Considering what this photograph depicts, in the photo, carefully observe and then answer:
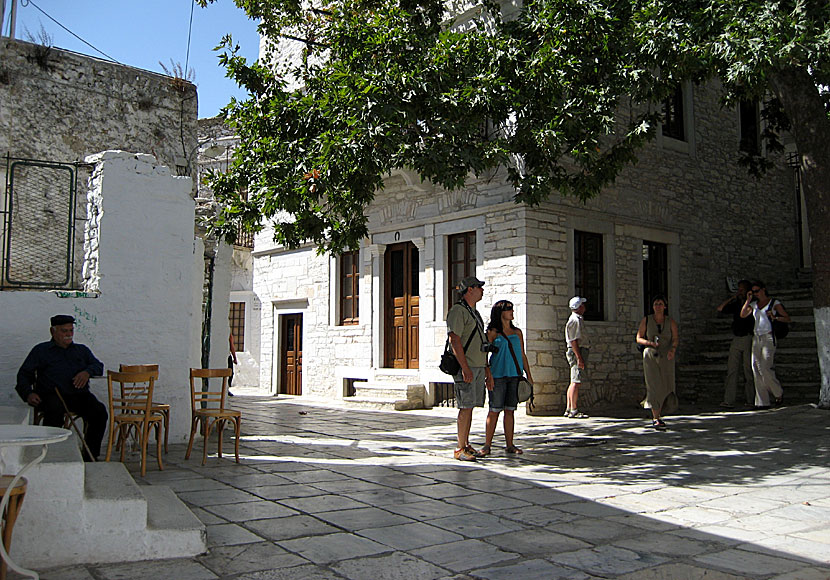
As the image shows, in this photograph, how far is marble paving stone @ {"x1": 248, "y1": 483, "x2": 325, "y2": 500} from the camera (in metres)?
4.91

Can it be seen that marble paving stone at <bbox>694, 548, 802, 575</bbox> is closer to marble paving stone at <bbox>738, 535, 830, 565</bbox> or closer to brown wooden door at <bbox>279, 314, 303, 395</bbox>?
marble paving stone at <bbox>738, 535, 830, 565</bbox>

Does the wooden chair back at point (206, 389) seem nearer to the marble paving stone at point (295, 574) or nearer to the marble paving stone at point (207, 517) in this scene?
the marble paving stone at point (207, 517)

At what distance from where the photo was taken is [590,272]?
11922 millimetres

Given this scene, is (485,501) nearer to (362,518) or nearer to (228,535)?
(362,518)

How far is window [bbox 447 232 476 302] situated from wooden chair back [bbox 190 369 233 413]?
453 centimetres

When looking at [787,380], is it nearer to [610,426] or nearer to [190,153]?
[610,426]

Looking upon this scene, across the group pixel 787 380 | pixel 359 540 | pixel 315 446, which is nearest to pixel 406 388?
pixel 315 446

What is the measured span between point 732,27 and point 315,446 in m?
5.93

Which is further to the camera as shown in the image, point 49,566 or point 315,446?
point 315,446

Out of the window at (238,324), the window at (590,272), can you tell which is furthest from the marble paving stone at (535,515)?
the window at (238,324)

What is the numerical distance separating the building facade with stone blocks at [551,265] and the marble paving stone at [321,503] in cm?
630

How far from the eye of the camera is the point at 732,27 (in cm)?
681

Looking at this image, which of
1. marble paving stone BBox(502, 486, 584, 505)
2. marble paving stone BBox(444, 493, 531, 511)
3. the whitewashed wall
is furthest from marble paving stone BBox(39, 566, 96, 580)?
the whitewashed wall

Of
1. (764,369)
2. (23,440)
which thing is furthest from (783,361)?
(23,440)
